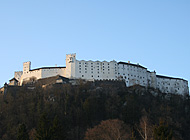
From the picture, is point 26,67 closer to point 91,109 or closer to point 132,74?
point 132,74

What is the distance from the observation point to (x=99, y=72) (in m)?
88.1

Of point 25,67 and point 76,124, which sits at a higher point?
point 25,67

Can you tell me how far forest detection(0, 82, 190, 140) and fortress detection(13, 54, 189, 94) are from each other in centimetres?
434

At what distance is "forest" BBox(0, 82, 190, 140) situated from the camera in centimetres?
6116

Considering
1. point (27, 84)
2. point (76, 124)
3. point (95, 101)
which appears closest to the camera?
point (76, 124)

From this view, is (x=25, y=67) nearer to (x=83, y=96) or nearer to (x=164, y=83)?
(x=83, y=96)

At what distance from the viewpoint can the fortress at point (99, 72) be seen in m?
87.4

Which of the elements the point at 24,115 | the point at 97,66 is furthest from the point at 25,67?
the point at 24,115

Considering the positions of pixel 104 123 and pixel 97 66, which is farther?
pixel 97 66

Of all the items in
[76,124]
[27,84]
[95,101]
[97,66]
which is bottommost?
[76,124]

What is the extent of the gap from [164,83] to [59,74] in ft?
114

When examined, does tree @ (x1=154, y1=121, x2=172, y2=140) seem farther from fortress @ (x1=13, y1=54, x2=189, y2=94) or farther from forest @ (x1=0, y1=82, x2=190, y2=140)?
fortress @ (x1=13, y1=54, x2=189, y2=94)

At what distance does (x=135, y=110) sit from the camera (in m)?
67.4

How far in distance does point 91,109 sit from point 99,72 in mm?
22863
